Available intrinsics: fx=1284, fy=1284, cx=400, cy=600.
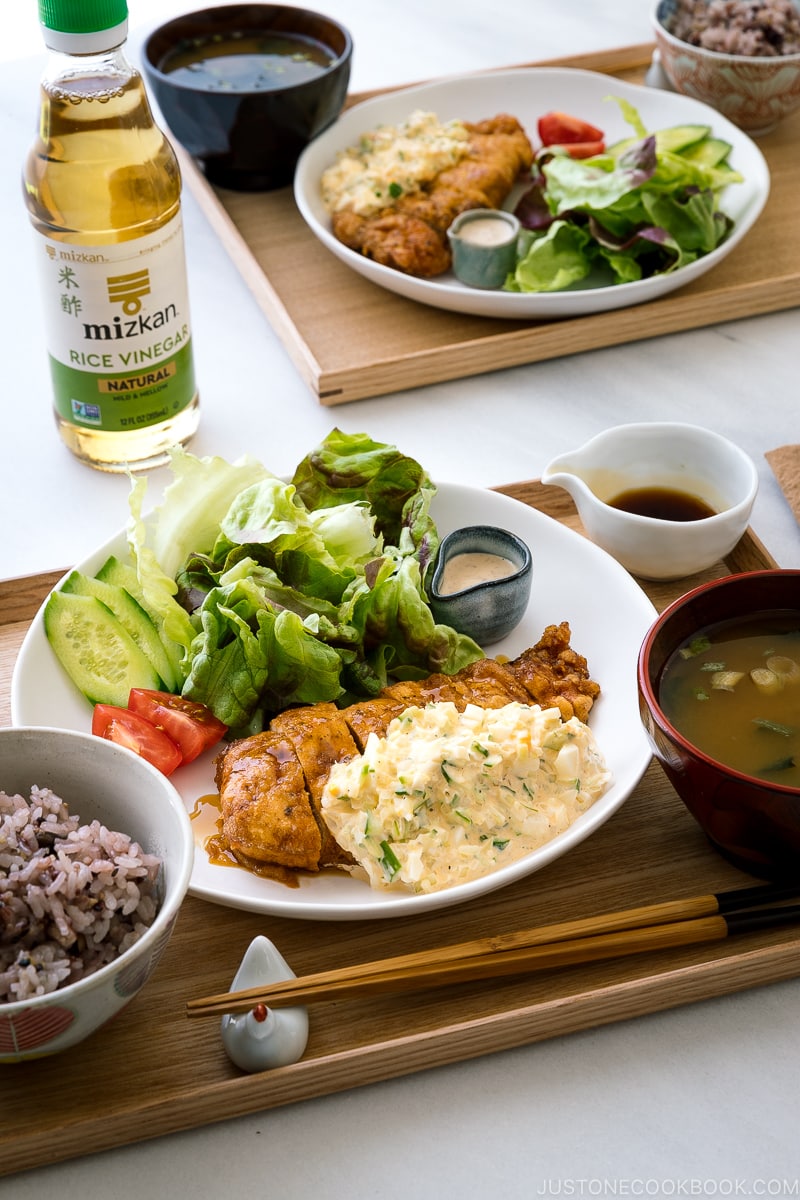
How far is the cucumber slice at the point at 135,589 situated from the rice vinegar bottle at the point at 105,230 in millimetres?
461

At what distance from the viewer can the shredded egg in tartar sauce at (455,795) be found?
5.63 feet

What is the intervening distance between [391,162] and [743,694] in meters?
1.99

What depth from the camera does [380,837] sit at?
1.72 meters

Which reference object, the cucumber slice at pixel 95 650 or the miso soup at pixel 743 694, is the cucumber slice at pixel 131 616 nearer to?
the cucumber slice at pixel 95 650

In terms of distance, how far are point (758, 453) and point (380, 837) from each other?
4.90 ft

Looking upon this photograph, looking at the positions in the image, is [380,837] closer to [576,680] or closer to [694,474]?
[576,680]

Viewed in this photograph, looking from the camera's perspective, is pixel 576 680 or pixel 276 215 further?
pixel 276 215

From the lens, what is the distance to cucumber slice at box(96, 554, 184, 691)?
2082 mm

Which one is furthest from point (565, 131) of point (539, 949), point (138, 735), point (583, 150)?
point (539, 949)

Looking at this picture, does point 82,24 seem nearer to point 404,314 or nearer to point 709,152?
point 404,314

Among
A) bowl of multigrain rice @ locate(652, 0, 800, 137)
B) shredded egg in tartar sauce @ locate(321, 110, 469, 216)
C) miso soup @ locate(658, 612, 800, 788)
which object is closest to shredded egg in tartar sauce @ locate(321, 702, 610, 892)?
miso soup @ locate(658, 612, 800, 788)

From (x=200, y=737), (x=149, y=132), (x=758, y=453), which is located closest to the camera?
(x=200, y=737)

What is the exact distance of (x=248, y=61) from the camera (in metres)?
3.39

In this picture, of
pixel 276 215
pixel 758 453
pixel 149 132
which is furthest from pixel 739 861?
pixel 276 215
